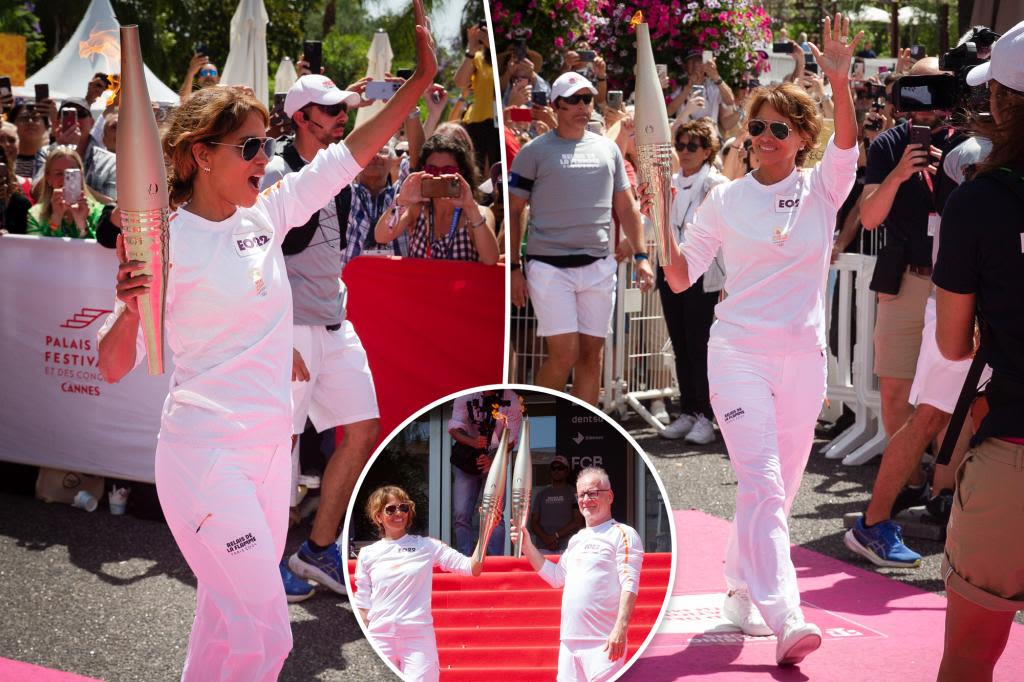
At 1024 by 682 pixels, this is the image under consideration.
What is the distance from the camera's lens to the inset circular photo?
3756 millimetres

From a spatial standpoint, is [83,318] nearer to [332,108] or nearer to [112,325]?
[332,108]

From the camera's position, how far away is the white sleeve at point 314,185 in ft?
12.3

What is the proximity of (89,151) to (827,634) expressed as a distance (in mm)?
4085

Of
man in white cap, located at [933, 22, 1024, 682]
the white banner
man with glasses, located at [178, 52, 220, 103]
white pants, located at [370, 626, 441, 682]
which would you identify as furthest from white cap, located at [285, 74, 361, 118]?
the white banner

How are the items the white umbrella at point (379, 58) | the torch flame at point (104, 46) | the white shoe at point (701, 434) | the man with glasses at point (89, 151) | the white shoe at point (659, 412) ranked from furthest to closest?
the white shoe at point (659, 412)
the white shoe at point (701, 434)
the man with glasses at point (89, 151)
the white umbrella at point (379, 58)
the torch flame at point (104, 46)

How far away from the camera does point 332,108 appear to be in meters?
4.36

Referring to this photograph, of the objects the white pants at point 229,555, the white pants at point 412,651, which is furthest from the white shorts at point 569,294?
the white pants at point 229,555

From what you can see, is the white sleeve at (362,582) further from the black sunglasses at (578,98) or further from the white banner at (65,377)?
the black sunglasses at (578,98)

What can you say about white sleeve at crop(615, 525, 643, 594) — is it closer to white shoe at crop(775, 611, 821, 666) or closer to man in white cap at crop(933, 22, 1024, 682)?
white shoe at crop(775, 611, 821, 666)

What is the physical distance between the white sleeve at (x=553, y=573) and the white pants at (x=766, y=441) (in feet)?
3.42

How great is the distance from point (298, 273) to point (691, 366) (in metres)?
4.49

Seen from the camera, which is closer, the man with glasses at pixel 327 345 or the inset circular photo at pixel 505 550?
the inset circular photo at pixel 505 550

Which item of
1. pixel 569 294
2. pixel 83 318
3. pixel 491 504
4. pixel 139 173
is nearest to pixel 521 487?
pixel 491 504

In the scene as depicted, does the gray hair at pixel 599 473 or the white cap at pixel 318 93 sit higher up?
the white cap at pixel 318 93
